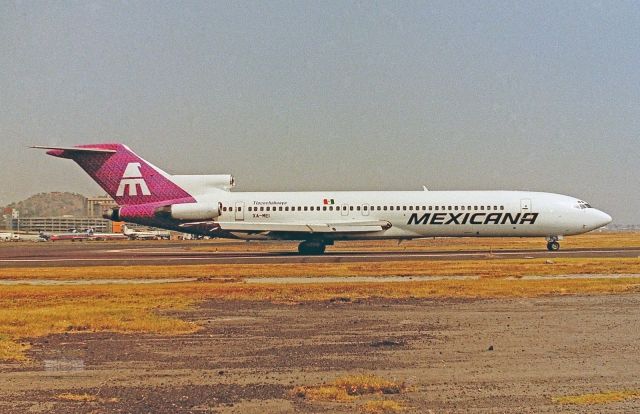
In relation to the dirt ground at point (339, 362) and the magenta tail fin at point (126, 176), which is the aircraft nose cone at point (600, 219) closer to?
the magenta tail fin at point (126, 176)

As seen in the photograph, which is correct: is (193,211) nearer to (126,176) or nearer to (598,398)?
(126,176)

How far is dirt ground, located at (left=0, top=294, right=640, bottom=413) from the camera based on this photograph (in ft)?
27.9

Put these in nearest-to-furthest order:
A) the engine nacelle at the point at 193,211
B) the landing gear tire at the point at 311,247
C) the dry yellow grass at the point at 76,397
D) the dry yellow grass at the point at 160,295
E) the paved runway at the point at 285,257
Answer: the dry yellow grass at the point at 76,397
the dry yellow grass at the point at 160,295
the paved runway at the point at 285,257
the landing gear tire at the point at 311,247
the engine nacelle at the point at 193,211

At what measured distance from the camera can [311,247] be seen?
148ft

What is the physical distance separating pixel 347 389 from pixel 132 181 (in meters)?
39.6

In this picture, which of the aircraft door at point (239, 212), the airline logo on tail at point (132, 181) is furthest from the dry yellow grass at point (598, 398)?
the airline logo on tail at point (132, 181)

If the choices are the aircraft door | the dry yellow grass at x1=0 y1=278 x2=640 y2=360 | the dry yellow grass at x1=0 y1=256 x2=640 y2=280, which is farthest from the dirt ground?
the aircraft door

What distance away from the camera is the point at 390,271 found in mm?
28672

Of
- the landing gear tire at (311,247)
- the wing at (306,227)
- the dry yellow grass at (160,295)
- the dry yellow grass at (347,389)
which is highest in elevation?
the wing at (306,227)

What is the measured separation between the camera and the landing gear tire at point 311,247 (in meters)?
45.1

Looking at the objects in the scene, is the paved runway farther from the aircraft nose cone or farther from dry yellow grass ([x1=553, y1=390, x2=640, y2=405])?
dry yellow grass ([x1=553, y1=390, x2=640, y2=405])

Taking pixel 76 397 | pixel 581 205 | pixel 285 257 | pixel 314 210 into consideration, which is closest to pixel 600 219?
pixel 581 205

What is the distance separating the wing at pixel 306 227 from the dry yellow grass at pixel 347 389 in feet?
112

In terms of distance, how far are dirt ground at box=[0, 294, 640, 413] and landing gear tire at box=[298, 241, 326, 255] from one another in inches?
1114
